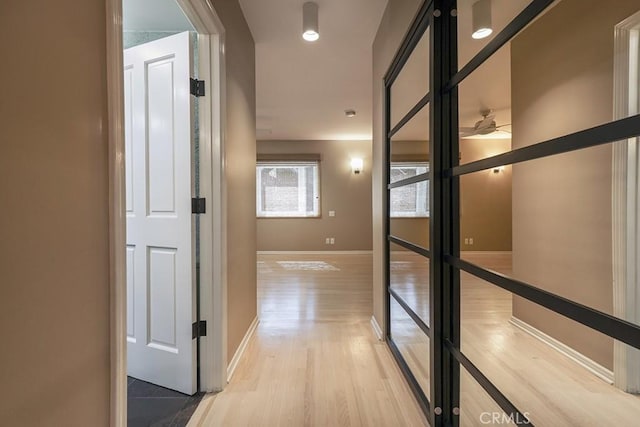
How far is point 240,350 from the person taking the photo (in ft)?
6.51

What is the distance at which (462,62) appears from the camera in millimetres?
1202

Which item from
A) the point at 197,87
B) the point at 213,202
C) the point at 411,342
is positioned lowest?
the point at 411,342

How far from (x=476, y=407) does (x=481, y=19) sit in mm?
1524

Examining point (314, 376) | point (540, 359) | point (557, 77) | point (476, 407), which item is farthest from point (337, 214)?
point (557, 77)

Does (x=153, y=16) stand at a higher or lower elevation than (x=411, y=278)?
higher

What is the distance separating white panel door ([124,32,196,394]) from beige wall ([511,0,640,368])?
4.88ft

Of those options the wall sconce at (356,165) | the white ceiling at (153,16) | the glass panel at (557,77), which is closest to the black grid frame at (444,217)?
the glass panel at (557,77)

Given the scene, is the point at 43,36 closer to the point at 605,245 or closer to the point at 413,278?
the point at 605,245

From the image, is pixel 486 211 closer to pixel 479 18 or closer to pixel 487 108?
pixel 487 108

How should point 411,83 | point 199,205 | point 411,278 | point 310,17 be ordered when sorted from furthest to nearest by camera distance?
point 310,17
point 411,278
point 411,83
point 199,205

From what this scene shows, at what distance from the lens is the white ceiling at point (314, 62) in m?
2.10

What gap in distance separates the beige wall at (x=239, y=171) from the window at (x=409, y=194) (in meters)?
1.12

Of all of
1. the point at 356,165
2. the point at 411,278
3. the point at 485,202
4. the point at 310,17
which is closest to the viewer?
the point at 485,202

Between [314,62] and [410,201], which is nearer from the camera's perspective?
[410,201]
